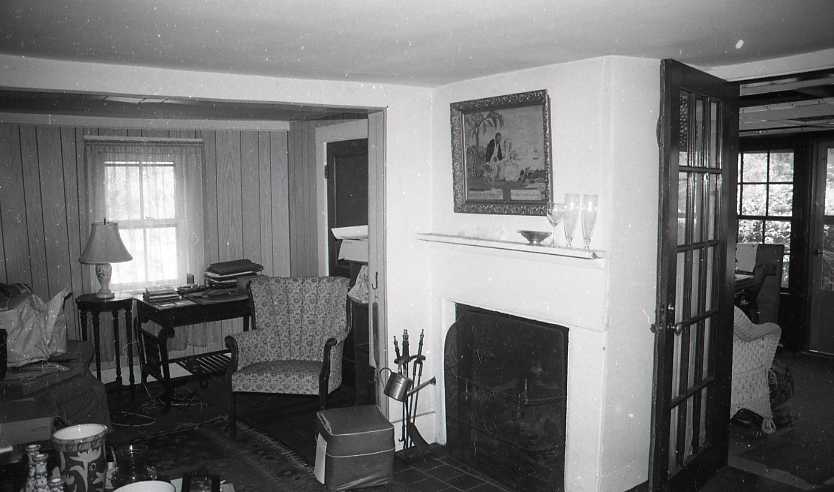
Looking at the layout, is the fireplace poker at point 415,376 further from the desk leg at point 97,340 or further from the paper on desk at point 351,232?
the desk leg at point 97,340

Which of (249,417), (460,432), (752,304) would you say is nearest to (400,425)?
(460,432)

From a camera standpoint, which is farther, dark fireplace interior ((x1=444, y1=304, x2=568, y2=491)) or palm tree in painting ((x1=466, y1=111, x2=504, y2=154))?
palm tree in painting ((x1=466, y1=111, x2=504, y2=154))

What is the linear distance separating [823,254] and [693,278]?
164 inches

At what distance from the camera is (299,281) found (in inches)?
185

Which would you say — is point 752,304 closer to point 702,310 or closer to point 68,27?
point 702,310

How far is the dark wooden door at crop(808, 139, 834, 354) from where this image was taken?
6.25 metres

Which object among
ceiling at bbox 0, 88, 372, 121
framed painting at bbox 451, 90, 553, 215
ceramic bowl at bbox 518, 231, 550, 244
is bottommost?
ceramic bowl at bbox 518, 231, 550, 244

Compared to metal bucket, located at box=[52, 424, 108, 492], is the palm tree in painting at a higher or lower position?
higher

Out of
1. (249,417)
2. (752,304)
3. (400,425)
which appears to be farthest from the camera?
(752,304)

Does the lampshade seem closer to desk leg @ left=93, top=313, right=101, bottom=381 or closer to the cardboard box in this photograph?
desk leg @ left=93, top=313, right=101, bottom=381

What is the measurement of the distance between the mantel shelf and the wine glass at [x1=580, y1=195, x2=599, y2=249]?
95 mm

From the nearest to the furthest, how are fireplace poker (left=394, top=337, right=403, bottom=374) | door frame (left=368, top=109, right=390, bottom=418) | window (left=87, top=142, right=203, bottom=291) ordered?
fireplace poker (left=394, top=337, right=403, bottom=374) → door frame (left=368, top=109, right=390, bottom=418) → window (left=87, top=142, right=203, bottom=291)

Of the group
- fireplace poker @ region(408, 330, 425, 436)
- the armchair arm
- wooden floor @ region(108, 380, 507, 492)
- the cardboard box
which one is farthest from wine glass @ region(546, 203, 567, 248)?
the armchair arm

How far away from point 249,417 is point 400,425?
1208 millimetres
